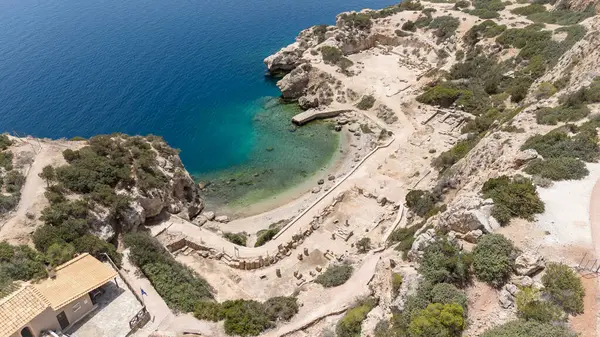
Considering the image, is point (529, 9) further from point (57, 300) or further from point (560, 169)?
point (57, 300)

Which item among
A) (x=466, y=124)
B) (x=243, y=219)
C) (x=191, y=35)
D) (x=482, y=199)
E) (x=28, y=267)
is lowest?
(x=243, y=219)

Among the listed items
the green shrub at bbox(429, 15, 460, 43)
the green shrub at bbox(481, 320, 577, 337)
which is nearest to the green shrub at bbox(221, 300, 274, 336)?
the green shrub at bbox(481, 320, 577, 337)

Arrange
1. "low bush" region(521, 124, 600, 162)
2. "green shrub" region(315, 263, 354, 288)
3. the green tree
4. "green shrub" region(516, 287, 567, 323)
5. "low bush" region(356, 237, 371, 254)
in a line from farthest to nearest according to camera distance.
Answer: "low bush" region(356, 237, 371, 254) < the green tree < "green shrub" region(315, 263, 354, 288) < "low bush" region(521, 124, 600, 162) < "green shrub" region(516, 287, 567, 323)

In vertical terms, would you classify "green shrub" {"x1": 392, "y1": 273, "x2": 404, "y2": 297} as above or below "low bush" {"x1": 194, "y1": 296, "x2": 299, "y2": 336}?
above

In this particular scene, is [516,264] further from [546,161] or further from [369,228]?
[369,228]

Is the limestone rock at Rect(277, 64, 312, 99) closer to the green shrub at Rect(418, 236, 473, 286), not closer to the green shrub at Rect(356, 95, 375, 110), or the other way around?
the green shrub at Rect(356, 95, 375, 110)

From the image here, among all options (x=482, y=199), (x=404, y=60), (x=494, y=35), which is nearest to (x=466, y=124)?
(x=494, y=35)

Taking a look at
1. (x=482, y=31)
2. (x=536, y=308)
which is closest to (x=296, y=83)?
(x=482, y=31)
